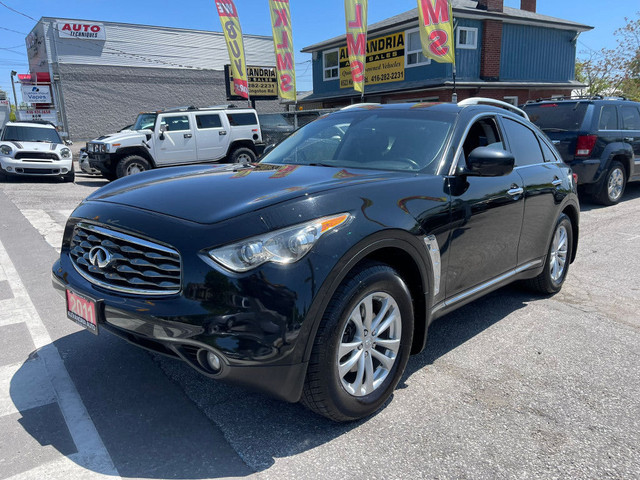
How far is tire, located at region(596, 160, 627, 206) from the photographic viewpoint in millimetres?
9508

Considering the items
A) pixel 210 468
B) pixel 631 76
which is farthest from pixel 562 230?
pixel 631 76

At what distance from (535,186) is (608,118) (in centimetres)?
670

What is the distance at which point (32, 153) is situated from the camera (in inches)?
534

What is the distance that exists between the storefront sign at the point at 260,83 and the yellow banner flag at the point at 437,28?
15.3 meters

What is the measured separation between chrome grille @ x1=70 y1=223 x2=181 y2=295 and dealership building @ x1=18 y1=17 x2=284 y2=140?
26.8 meters

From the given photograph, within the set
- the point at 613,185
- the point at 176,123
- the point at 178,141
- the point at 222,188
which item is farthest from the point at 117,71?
the point at 222,188

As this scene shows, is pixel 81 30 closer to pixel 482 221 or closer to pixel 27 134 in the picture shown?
pixel 27 134

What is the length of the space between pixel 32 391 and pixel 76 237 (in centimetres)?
94

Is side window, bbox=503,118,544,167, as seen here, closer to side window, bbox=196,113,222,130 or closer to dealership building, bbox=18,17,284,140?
side window, bbox=196,113,222,130

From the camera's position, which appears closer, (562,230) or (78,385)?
(78,385)

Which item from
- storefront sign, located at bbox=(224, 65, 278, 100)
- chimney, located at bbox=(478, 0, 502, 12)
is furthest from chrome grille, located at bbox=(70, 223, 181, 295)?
storefront sign, located at bbox=(224, 65, 278, 100)

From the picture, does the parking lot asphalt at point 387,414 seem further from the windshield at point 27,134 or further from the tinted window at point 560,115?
the windshield at point 27,134

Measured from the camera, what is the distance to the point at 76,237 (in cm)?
294

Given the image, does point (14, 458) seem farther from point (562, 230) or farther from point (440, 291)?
point (562, 230)
